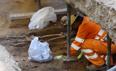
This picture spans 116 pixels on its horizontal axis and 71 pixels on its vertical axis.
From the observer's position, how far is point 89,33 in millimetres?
5051

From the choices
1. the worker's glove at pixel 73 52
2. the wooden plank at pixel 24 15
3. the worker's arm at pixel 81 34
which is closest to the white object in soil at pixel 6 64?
the worker's arm at pixel 81 34

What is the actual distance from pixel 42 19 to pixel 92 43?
181 cm

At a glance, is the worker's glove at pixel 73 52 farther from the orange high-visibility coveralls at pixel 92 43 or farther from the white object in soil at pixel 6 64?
the white object in soil at pixel 6 64

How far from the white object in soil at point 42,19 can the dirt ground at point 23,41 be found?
11 centimetres

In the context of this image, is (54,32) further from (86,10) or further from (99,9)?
(99,9)

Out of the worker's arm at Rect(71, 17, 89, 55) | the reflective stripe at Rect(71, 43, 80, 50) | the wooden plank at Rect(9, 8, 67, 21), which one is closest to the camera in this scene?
the worker's arm at Rect(71, 17, 89, 55)

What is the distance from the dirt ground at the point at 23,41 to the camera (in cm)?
523

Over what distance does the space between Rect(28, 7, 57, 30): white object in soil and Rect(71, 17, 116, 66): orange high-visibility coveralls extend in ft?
4.44

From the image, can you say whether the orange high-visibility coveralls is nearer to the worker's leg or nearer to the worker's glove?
the worker's leg

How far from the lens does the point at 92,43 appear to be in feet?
15.8

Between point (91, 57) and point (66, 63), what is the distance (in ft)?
1.74

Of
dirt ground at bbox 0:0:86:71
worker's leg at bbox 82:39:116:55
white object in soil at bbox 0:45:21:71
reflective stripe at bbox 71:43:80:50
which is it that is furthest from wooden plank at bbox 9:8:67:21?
white object in soil at bbox 0:45:21:71

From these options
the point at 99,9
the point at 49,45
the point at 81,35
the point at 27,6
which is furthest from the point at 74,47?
the point at 27,6

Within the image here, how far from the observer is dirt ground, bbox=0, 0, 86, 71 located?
5.23 meters
